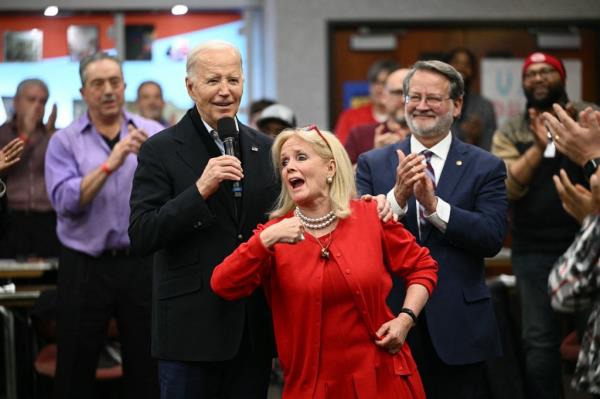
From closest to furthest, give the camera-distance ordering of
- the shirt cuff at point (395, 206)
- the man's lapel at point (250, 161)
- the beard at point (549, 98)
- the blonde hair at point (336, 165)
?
1. the blonde hair at point (336, 165)
2. the man's lapel at point (250, 161)
3. the shirt cuff at point (395, 206)
4. the beard at point (549, 98)

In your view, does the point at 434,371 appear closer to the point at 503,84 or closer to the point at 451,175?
the point at 451,175

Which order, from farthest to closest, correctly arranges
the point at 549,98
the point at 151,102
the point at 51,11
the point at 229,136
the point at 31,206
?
the point at 51,11
the point at 151,102
the point at 31,206
the point at 549,98
the point at 229,136

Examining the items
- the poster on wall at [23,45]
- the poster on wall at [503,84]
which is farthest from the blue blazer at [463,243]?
the poster on wall at [23,45]

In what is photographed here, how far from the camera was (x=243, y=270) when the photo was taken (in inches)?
138

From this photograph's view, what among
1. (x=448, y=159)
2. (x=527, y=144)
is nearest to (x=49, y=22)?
(x=527, y=144)

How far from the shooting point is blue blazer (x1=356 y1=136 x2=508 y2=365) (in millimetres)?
4113

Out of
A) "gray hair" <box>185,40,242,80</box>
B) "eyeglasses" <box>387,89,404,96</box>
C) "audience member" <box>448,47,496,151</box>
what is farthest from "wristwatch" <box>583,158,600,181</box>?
"audience member" <box>448,47,496,151</box>

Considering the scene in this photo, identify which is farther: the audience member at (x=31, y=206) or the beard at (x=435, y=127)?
the audience member at (x=31, y=206)

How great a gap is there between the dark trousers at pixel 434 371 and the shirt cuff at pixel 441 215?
13.9 inches

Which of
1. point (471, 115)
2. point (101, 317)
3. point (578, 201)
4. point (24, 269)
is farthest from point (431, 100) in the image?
point (24, 269)

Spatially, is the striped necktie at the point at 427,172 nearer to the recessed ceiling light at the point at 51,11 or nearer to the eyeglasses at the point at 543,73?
the eyeglasses at the point at 543,73

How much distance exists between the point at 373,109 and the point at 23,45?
4.10 meters

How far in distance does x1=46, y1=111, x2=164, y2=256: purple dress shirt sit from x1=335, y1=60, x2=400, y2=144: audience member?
7.07 feet

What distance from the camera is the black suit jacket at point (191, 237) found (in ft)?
12.3
